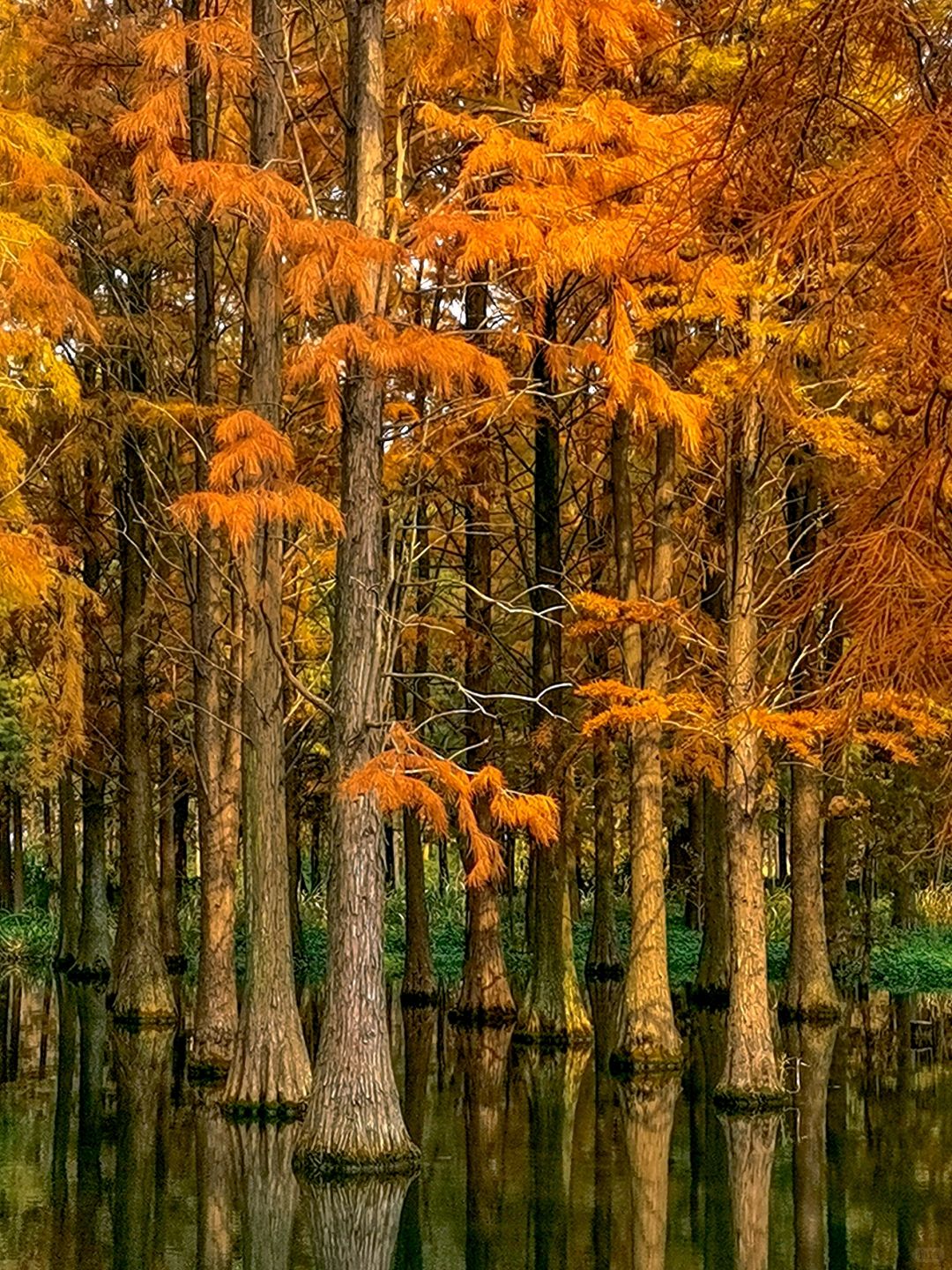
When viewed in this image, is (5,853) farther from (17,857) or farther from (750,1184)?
(750,1184)

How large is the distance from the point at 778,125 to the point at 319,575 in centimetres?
1667

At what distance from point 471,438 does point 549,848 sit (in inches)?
214

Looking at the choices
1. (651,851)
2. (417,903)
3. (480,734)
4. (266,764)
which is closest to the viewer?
(266,764)

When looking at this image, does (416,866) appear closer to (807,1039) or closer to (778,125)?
(807,1039)

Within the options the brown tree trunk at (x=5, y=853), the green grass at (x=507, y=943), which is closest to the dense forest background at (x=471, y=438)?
the green grass at (x=507, y=943)

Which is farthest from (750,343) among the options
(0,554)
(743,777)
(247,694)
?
(0,554)

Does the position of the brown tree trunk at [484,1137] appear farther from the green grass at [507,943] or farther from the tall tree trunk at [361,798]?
the green grass at [507,943]

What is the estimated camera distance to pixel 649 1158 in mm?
15422

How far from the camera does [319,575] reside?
23797mm

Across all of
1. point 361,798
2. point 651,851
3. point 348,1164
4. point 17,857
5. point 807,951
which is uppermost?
point 17,857

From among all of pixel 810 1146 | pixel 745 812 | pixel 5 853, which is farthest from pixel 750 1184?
pixel 5 853

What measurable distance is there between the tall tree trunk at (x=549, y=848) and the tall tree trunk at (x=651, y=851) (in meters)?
1.07

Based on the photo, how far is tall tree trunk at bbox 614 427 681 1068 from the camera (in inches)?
840

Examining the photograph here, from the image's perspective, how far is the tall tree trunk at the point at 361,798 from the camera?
14625 mm
